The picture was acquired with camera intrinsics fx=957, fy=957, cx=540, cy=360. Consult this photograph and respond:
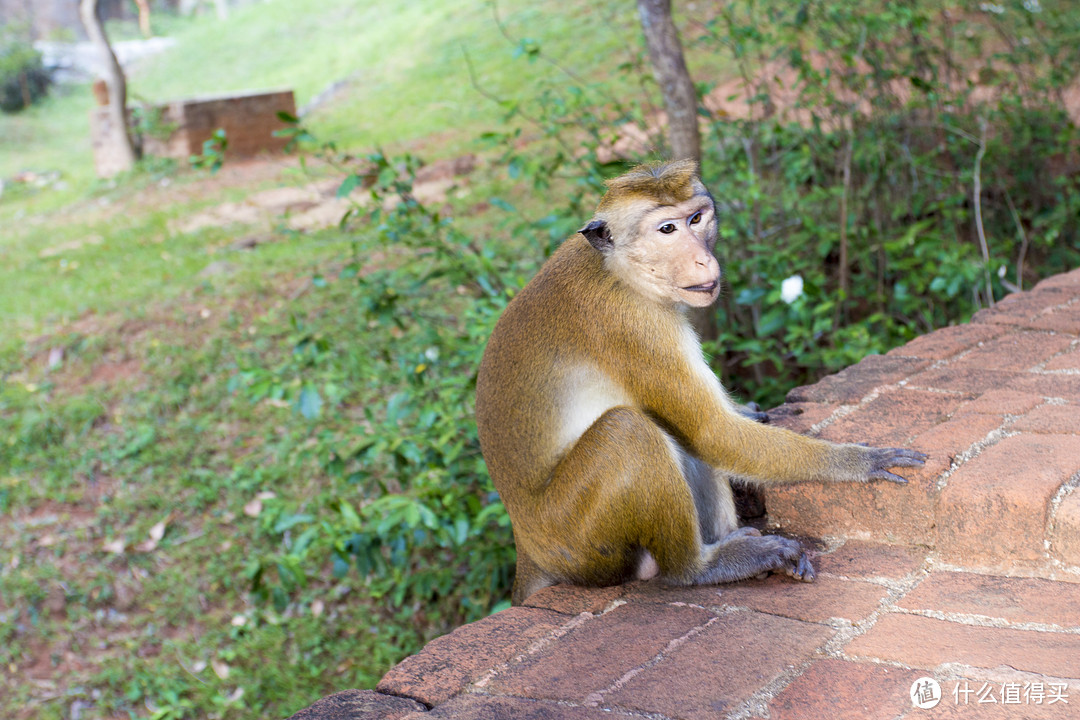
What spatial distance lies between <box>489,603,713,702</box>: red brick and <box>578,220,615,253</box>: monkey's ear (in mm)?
873

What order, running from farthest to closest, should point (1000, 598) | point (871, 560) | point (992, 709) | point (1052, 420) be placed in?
1. point (1052, 420)
2. point (871, 560)
3. point (1000, 598)
4. point (992, 709)

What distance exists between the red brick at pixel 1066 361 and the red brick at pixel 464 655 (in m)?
1.54

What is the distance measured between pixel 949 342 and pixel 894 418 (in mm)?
623

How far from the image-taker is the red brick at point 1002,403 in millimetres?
2330

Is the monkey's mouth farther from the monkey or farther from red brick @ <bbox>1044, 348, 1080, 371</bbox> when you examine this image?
red brick @ <bbox>1044, 348, 1080, 371</bbox>

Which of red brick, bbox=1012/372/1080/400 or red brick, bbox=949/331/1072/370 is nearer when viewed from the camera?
red brick, bbox=1012/372/1080/400

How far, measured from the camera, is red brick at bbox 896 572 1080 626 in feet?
5.83

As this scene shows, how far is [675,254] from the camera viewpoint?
2277 millimetres

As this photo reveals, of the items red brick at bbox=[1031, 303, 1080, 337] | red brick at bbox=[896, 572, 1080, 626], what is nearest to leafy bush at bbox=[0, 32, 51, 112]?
red brick at bbox=[1031, 303, 1080, 337]

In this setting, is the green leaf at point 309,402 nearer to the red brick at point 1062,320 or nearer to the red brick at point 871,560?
the red brick at point 871,560

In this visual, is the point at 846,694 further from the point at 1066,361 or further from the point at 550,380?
the point at 1066,361

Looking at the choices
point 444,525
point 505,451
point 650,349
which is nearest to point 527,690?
point 505,451

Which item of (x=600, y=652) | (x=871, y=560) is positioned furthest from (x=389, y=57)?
(x=600, y=652)

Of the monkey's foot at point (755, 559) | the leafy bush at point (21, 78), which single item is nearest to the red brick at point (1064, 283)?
the monkey's foot at point (755, 559)
